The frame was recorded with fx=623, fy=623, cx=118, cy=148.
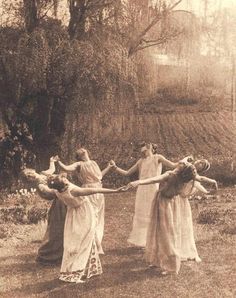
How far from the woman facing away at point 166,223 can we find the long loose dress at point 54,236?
113 cm

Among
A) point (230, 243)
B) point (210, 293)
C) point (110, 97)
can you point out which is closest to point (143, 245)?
point (230, 243)

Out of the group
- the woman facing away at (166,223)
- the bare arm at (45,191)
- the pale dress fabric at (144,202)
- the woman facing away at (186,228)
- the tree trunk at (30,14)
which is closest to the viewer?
the woman facing away at (166,223)

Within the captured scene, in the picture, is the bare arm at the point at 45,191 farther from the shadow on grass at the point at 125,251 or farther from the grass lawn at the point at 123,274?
the shadow on grass at the point at 125,251

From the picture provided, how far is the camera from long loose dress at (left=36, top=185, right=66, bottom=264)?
7703 mm

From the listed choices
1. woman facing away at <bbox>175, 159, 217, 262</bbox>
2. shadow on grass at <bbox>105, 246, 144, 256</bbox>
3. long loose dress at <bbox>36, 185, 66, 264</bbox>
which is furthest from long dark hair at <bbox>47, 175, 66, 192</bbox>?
shadow on grass at <bbox>105, 246, 144, 256</bbox>

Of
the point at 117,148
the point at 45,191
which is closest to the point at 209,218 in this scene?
the point at 45,191

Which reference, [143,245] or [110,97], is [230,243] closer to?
[143,245]

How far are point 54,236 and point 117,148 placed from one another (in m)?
8.59

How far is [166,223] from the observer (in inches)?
285

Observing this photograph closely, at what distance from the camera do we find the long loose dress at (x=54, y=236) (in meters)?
7.70

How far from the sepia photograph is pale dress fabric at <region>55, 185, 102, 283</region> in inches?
0.5

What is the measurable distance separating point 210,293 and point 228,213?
4775 mm

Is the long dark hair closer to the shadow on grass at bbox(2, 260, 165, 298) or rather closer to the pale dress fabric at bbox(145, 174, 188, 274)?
the shadow on grass at bbox(2, 260, 165, 298)

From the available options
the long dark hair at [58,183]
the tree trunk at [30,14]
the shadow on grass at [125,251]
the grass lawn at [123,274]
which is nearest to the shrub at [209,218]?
the grass lawn at [123,274]
